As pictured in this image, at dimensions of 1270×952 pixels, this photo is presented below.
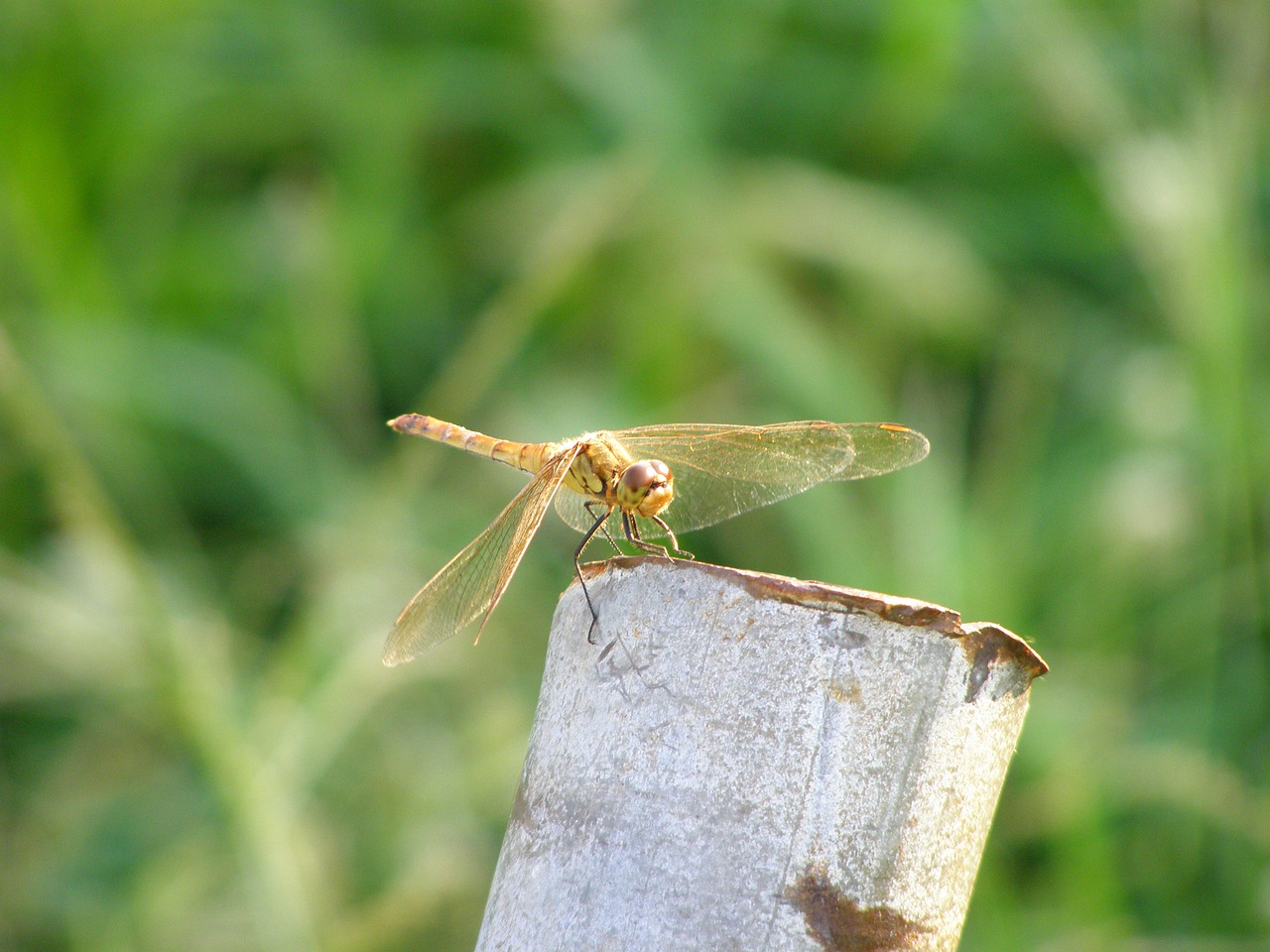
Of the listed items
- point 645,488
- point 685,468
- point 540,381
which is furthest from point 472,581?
point 540,381

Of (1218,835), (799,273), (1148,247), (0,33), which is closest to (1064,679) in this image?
(1218,835)

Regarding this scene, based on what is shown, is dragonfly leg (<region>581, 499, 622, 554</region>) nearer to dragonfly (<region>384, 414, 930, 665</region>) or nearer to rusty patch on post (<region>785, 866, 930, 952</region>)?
dragonfly (<region>384, 414, 930, 665</region>)

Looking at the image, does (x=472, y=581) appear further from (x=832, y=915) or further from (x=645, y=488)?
(x=832, y=915)

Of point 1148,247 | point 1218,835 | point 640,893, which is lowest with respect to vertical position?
point 640,893

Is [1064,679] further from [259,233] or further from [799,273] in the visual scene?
[259,233]

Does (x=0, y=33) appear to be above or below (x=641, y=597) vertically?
above

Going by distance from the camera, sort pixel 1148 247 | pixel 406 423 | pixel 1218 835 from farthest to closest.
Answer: pixel 1148 247
pixel 1218 835
pixel 406 423

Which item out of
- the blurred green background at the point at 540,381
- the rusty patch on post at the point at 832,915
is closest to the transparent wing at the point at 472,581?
the blurred green background at the point at 540,381
